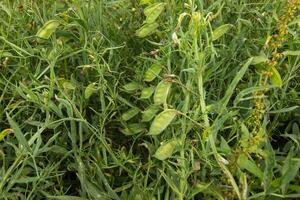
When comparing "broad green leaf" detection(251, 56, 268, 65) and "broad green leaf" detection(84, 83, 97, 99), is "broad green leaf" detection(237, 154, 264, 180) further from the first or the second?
"broad green leaf" detection(84, 83, 97, 99)

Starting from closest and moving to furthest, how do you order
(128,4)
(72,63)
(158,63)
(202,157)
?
(202,157) → (158,63) → (72,63) → (128,4)

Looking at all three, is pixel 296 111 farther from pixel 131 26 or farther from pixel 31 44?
pixel 31 44

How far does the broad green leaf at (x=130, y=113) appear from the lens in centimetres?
144

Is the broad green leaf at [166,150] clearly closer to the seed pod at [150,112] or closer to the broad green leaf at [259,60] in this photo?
the seed pod at [150,112]

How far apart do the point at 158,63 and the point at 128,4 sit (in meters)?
0.46

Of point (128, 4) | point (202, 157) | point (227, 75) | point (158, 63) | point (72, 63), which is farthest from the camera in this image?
point (128, 4)

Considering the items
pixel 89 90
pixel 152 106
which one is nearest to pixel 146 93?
pixel 152 106

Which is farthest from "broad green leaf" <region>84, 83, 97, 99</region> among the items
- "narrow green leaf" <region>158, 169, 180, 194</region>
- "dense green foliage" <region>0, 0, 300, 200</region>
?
"narrow green leaf" <region>158, 169, 180, 194</region>

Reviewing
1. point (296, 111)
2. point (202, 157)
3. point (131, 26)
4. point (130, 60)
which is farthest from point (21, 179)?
point (296, 111)

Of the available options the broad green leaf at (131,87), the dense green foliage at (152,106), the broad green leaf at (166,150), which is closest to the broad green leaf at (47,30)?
the dense green foliage at (152,106)

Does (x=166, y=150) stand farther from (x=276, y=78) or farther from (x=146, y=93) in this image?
(x=276, y=78)

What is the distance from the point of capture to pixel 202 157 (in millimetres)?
1245

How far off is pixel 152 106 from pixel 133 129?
0.11m

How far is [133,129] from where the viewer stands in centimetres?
144
